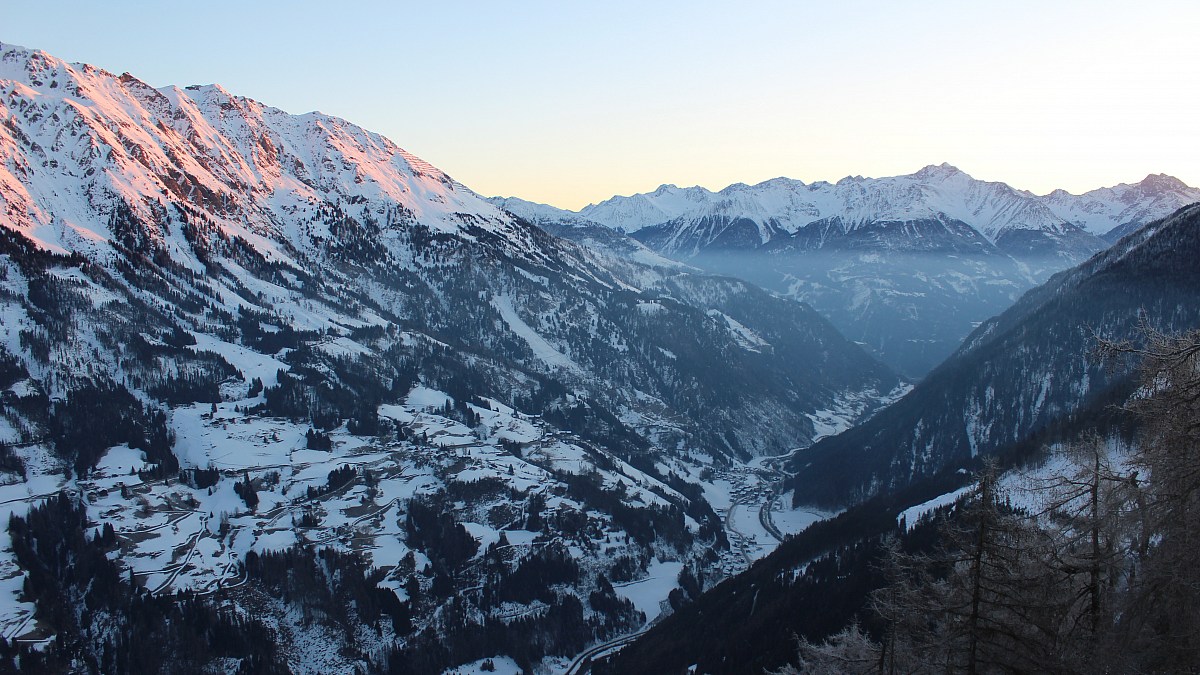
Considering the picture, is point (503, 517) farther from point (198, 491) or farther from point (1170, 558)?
point (1170, 558)

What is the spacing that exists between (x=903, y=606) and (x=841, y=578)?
99692 mm

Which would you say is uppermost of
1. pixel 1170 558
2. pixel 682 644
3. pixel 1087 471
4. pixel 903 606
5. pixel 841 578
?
pixel 1087 471

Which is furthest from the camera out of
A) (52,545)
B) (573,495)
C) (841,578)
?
(573,495)

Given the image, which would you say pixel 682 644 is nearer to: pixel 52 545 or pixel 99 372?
pixel 52 545

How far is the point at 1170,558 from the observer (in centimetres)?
1794

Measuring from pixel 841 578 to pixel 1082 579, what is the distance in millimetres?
102228

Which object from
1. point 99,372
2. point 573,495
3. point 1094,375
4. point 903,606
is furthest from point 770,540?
point 903,606

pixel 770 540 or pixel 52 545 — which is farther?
pixel 770 540

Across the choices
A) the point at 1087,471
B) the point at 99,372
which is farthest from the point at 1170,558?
the point at 99,372

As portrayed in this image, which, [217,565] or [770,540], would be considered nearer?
[217,565]

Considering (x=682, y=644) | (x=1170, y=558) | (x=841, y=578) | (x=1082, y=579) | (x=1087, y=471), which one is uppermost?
(x=1087, y=471)

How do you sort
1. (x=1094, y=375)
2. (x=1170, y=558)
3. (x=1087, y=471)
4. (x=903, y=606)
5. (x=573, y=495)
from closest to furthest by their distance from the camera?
1. (x=1170, y=558)
2. (x=1087, y=471)
3. (x=903, y=606)
4. (x=573, y=495)
5. (x=1094, y=375)

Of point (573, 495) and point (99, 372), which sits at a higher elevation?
point (99, 372)

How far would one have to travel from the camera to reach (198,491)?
154875 mm
